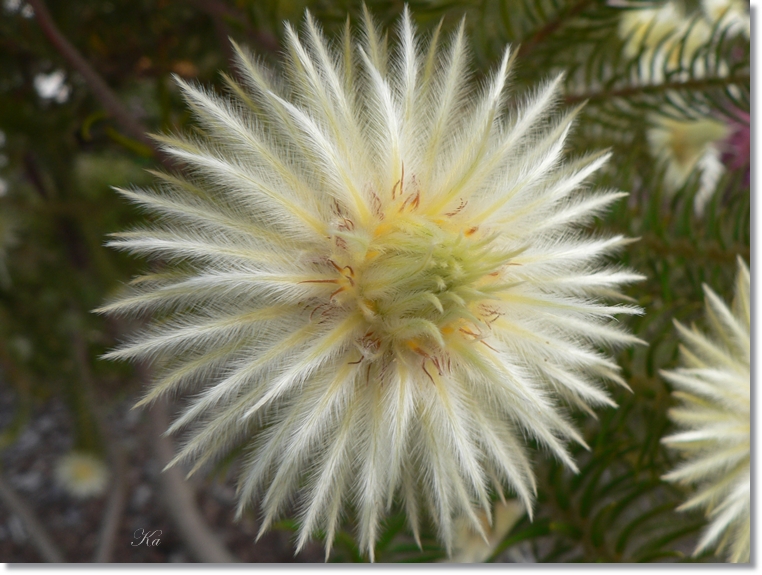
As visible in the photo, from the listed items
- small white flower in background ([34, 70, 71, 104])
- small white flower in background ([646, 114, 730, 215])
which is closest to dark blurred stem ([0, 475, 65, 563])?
small white flower in background ([34, 70, 71, 104])

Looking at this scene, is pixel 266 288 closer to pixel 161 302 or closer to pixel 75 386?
A: pixel 161 302

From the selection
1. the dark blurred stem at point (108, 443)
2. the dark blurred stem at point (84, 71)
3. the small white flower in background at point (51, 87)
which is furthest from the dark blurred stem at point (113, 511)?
the small white flower in background at point (51, 87)

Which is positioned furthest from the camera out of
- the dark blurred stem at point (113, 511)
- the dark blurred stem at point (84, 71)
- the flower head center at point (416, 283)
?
the dark blurred stem at point (113, 511)

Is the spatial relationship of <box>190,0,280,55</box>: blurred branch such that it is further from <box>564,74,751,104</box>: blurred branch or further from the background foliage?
<box>564,74,751,104</box>: blurred branch

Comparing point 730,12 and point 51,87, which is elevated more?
point 730,12

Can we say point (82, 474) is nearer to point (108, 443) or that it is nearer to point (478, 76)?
point (108, 443)
